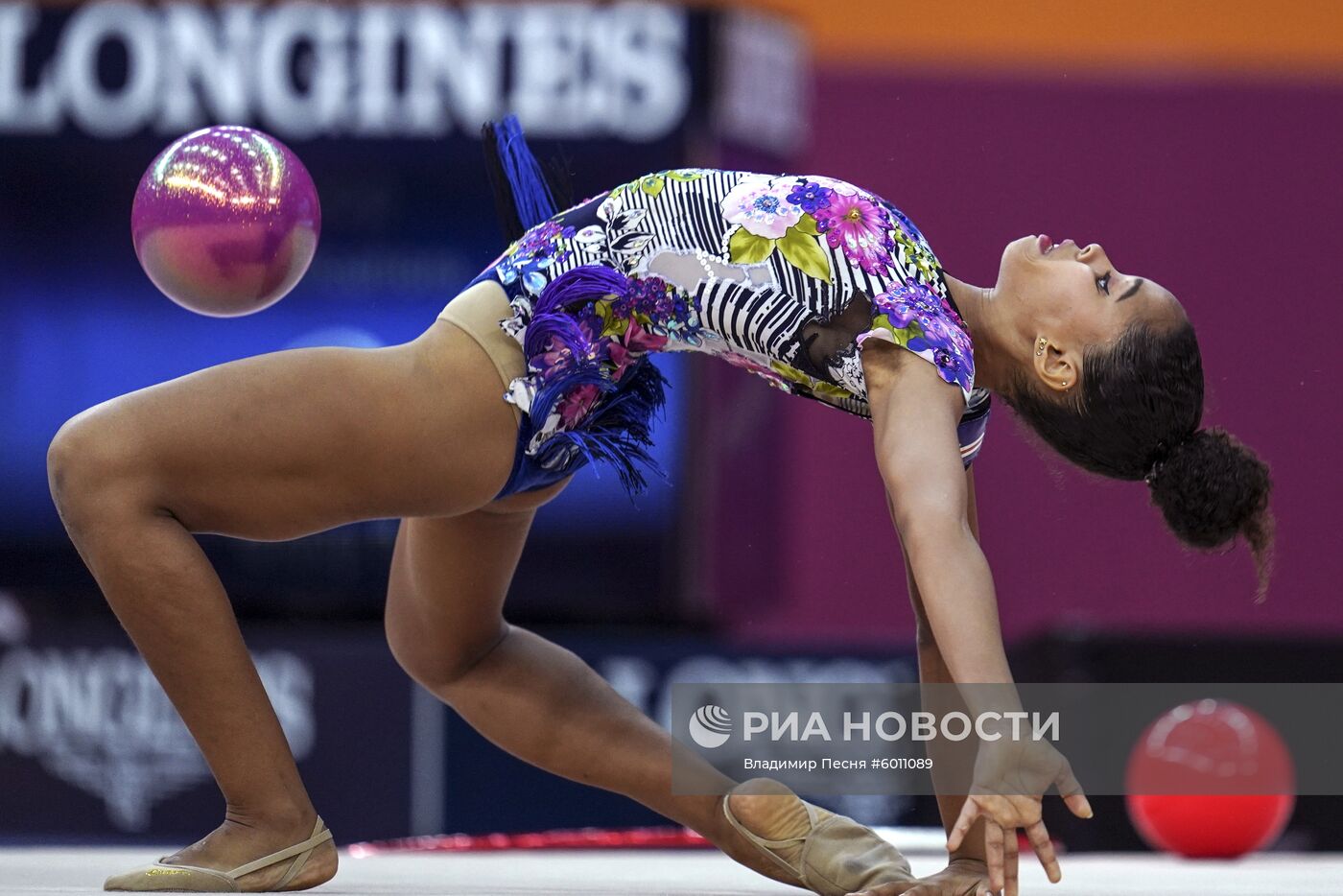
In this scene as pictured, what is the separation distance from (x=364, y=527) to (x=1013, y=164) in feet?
9.55

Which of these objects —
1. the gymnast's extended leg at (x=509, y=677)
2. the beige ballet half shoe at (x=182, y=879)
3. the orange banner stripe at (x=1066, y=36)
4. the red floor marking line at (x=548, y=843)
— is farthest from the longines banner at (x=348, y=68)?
the beige ballet half shoe at (x=182, y=879)

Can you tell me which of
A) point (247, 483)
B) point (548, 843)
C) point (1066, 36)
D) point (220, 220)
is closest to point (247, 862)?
point (247, 483)

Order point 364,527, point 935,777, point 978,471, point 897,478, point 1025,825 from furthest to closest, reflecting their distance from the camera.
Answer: point 978,471 → point 364,527 → point 935,777 → point 897,478 → point 1025,825

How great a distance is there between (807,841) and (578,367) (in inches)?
27.0

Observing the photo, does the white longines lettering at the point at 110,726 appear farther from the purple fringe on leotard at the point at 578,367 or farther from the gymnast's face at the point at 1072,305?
the gymnast's face at the point at 1072,305

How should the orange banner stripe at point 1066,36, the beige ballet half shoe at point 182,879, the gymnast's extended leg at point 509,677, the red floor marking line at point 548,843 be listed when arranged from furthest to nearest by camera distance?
the orange banner stripe at point 1066,36, the red floor marking line at point 548,843, the gymnast's extended leg at point 509,677, the beige ballet half shoe at point 182,879

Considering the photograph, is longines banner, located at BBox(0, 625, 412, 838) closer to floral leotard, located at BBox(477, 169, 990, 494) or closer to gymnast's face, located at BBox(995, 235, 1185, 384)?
floral leotard, located at BBox(477, 169, 990, 494)

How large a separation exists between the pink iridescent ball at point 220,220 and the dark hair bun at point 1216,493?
1171mm

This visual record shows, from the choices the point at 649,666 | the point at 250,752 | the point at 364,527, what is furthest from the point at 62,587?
the point at 250,752

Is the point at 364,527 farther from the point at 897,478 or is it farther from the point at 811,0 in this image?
the point at 897,478

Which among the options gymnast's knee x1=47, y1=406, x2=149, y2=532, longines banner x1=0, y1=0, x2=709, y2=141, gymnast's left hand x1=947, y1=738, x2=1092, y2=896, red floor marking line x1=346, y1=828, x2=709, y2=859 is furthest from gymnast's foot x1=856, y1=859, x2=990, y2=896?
longines banner x1=0, y1=0, x2=709, y2=141

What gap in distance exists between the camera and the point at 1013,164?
661cm

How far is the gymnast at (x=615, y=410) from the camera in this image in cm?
211

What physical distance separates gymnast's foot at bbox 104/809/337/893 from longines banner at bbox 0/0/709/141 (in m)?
3.13
